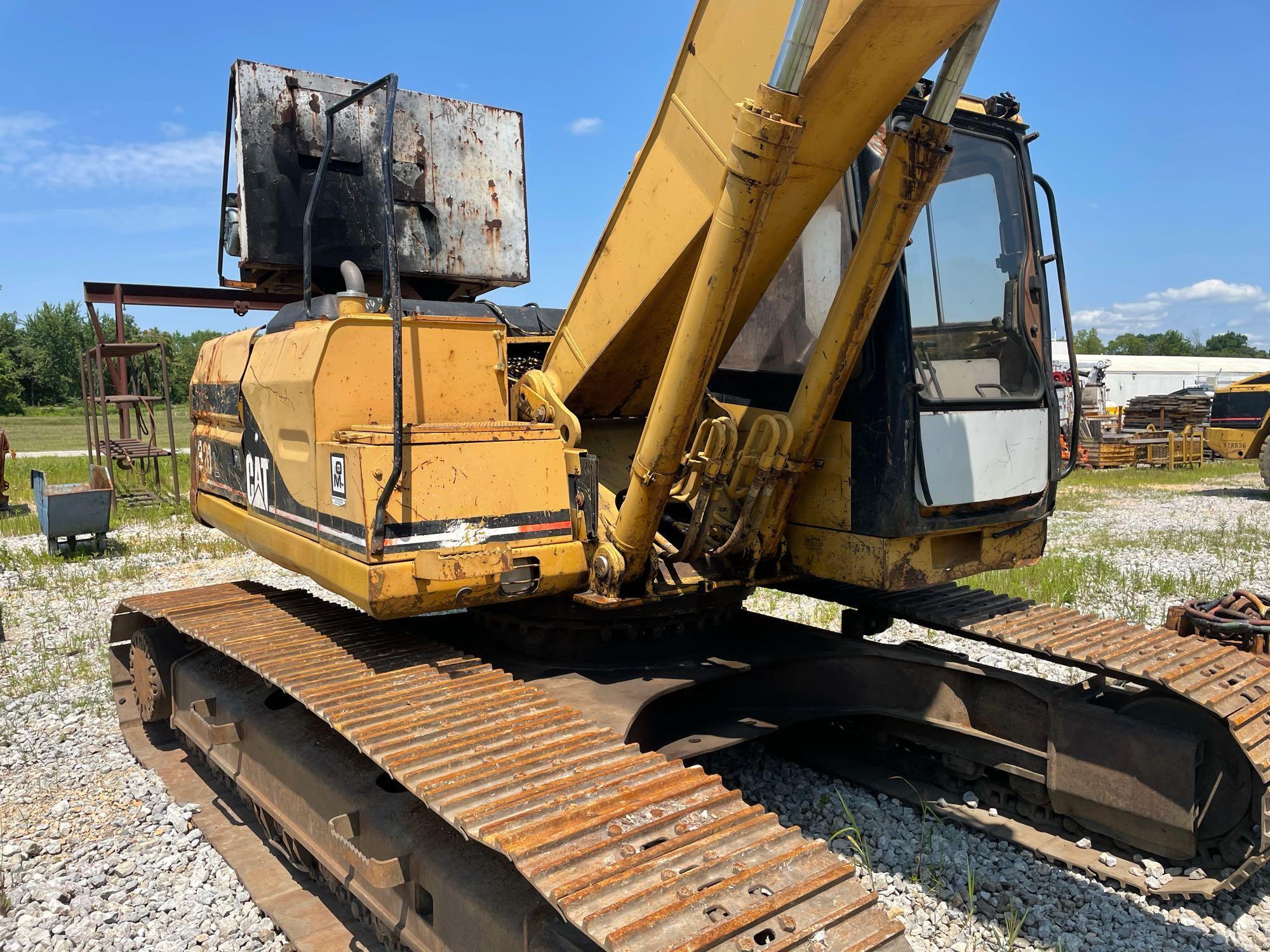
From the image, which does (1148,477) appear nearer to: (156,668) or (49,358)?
(156,668)

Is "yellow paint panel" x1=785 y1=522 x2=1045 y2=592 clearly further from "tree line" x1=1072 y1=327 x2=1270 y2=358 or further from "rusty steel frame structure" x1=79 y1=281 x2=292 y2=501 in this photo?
"tree line" x1=1072 y1=327 x2=1270 y2=358

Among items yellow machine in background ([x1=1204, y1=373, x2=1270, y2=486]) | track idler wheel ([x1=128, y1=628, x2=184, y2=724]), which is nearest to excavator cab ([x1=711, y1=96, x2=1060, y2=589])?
track idler wheel ([x1=128, y1=628, x2=184, y2=724])

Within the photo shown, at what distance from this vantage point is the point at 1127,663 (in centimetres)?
355

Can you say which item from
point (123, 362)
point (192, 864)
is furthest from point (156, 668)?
point (123, 362)

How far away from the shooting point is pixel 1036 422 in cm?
370

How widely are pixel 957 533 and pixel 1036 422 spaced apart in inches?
21.3

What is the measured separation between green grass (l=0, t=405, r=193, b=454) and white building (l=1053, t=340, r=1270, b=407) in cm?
3517

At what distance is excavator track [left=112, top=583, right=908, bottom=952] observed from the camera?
6.75 feet

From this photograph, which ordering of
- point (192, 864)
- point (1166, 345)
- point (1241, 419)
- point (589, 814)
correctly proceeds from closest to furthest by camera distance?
point (589, 814) < point (192, 864) < point (1241, 419) < point (1166, 345)

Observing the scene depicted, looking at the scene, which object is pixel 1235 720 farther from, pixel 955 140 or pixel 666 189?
pixel 666 189

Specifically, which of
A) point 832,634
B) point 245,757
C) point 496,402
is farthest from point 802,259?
point 245,757

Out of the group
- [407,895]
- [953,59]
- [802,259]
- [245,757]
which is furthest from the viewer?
A: [245,757]

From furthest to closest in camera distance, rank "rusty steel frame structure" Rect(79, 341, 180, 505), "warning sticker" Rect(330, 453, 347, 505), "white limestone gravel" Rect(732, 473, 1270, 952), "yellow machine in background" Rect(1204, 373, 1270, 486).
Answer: "yellow machine in background" Rect(1204, 373, 1270, 486) < "rusty steel frame structure" Rect(79, 341, 180, 505) < "white limestone gravel" Rect(732, 473, 1270, 952) < "warning sticker" Rect(330, 453, 347, 505)

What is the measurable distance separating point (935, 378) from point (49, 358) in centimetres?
7232
